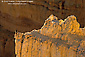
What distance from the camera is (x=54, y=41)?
67.6 inches

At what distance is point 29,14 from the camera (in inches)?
174

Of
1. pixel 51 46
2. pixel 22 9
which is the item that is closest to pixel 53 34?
pixel 51 46

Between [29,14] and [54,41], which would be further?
[29,14]

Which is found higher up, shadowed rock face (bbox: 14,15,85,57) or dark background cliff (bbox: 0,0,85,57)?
dark background cliff (bbox: 0,0,85,57)

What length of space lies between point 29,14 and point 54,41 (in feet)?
9.22

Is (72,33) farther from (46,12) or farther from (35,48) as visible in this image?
(46,12)

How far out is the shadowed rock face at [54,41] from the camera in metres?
1.65

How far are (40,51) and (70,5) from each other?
2.59 metres

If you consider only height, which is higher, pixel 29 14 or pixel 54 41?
pixel 29 14

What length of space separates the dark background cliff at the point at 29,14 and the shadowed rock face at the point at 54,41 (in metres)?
2.36

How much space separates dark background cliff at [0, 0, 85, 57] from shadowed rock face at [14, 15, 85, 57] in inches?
93.0

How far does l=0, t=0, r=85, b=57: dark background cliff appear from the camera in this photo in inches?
161

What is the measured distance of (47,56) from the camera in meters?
1.74

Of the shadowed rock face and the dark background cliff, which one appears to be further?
the dark background cliff
